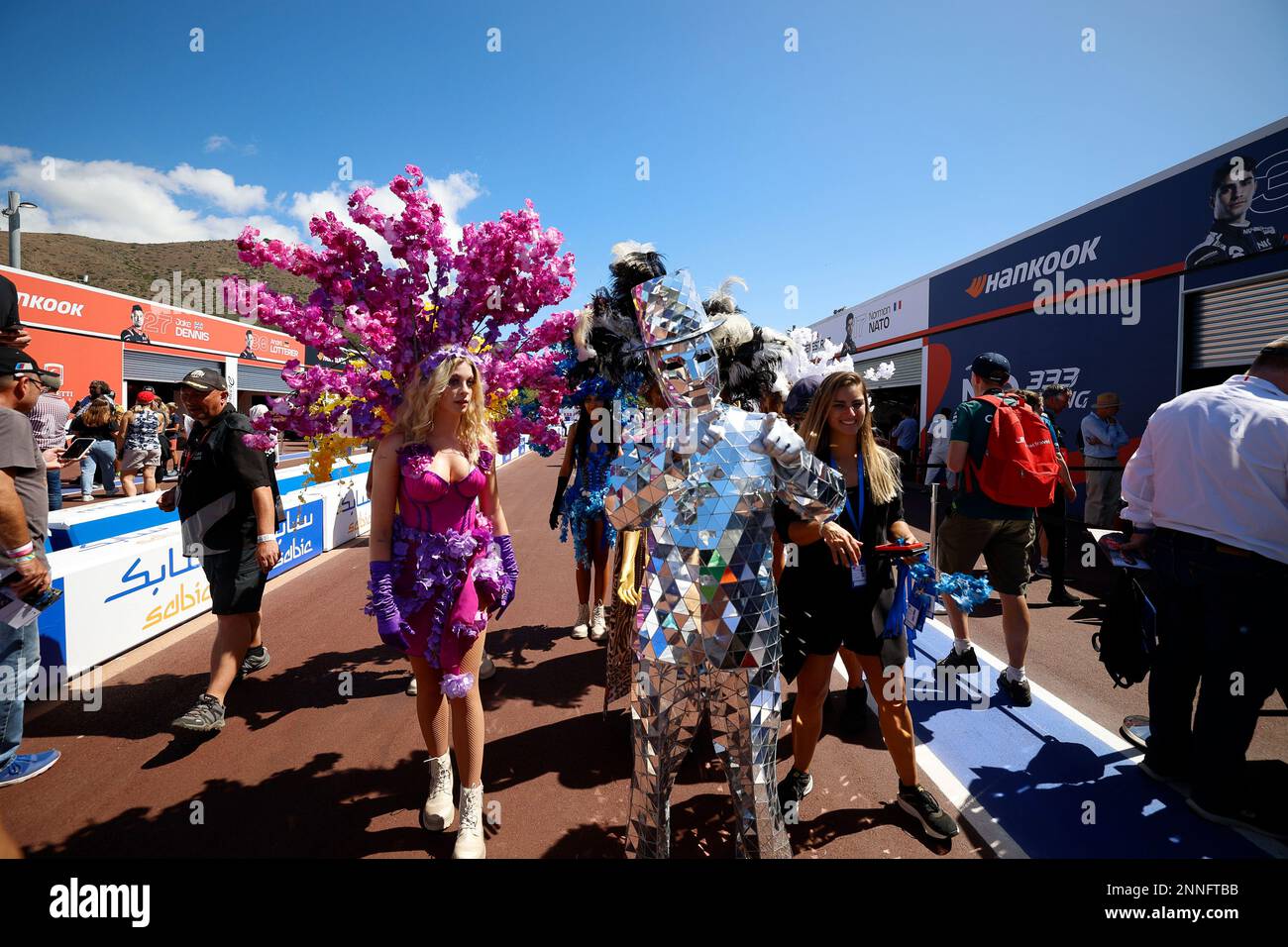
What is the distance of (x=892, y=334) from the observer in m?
16.4

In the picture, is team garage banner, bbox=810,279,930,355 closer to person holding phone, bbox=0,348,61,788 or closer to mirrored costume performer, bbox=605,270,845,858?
mirrored costume performer, bbox=605,270,845,858

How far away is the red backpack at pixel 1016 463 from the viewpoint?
3.25 m

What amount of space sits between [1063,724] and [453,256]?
13.2 feet

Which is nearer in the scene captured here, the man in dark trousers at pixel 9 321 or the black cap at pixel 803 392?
the man in dark trousers at pixel 9 321

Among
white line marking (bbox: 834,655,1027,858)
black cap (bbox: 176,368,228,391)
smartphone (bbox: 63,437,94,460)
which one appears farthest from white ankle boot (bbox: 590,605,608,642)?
smartphone (bbox: 63,437,94,460)

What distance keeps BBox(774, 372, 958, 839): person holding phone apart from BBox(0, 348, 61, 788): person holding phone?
3.07 meters

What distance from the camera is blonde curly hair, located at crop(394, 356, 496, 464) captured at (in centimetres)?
224

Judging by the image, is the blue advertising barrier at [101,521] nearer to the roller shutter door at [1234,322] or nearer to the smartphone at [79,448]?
the smartphone at [79,448]

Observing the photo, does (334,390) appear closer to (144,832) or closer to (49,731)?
(144,832)

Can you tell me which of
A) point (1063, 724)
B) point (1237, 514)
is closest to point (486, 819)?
point (1063, 724)

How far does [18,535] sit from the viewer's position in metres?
2.35

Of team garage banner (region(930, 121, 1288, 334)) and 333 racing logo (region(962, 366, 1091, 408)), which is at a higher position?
team garage banner (region(930, 121, 1288, 334))

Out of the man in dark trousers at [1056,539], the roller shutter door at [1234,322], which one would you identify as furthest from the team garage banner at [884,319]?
the man in dark trousers at [1056,539]

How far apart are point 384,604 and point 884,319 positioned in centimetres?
1781
